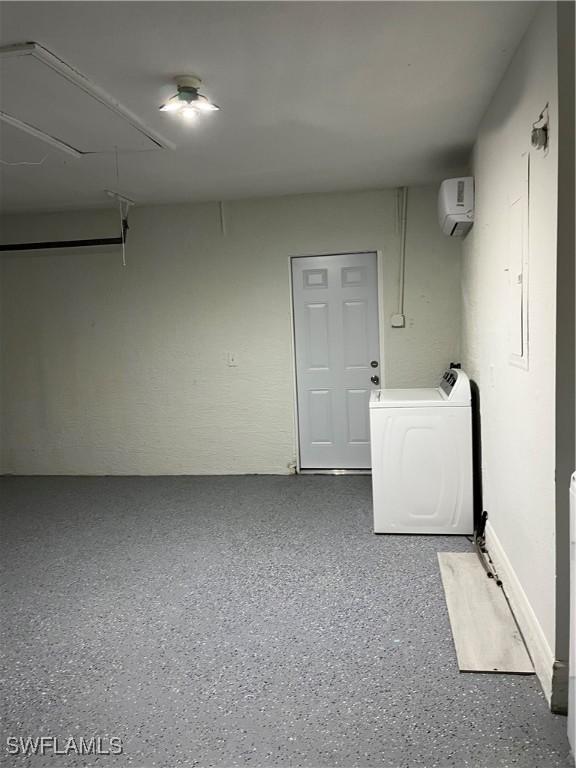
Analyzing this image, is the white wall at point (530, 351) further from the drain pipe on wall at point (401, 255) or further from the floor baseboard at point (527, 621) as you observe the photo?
the drain pipe on wall at point (401, 255)

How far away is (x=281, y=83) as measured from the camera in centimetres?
263

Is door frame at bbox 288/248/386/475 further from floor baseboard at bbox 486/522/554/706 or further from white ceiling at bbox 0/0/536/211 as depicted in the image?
floor baseboard at bbox 486/522/554/706

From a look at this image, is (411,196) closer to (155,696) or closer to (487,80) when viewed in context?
(487,80)

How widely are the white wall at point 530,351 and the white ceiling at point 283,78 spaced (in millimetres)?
230

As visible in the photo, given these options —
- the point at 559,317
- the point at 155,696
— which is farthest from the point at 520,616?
the point at 155,696

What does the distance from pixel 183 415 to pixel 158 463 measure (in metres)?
0.54

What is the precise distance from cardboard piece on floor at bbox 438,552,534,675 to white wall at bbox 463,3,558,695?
12cm

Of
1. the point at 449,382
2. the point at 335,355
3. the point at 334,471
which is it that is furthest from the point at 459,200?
the point at 334,471

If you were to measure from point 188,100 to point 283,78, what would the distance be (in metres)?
0.45

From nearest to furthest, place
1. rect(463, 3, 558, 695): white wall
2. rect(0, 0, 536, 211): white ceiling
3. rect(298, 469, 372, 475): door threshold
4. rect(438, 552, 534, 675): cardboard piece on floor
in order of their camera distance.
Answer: rect(463, 3, 558, 695): white wall → rect(0, 0, 536, 211): white ceiling → rect(438, 552, 534, 675): cardboard piece on floor → rect(298, 469, 372, 475): door threshold

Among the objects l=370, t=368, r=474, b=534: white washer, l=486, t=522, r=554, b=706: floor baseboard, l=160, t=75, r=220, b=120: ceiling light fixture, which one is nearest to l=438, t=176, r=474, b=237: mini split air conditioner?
l=370, t=368, r=474, b=534: white washer

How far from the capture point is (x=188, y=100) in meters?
2.61

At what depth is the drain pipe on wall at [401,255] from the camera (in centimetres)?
480

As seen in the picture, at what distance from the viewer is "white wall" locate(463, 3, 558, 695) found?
1.94m
